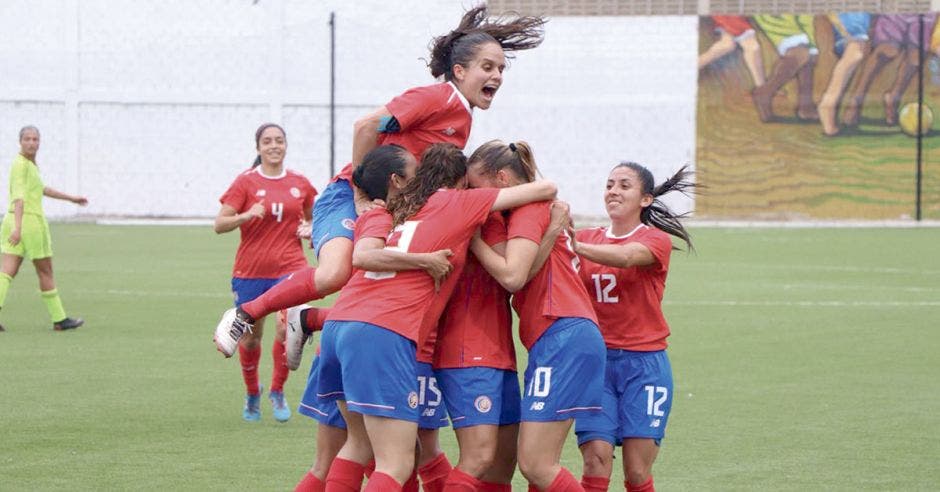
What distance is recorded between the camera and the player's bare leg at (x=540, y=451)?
5.96 meters

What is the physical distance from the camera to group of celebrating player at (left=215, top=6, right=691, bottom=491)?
232 inches

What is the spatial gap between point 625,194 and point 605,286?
1.51 feet

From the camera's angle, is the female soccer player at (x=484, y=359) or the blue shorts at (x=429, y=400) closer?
the female soccer player at (x=484, y=359)

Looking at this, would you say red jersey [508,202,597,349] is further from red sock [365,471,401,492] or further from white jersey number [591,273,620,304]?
red sock [365,471,401,492]

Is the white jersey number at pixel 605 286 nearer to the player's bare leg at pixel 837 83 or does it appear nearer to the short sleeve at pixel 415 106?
the short sleeve at pixel 415 106

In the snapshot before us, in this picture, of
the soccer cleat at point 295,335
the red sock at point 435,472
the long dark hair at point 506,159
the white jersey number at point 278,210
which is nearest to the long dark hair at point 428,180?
the long dark hair at point 506,159

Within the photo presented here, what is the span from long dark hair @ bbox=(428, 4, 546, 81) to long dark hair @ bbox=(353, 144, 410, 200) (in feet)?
2.46

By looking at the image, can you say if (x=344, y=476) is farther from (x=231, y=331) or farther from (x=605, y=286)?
(x=605, y=286)

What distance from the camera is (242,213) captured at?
10.8 m

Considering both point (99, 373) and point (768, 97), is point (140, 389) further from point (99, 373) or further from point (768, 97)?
point (768, 97)

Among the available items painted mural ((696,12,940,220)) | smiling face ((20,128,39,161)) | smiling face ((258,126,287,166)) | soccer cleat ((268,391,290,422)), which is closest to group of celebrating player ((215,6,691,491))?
soccer cleat ((268,391,290,422))

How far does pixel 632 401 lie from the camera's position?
659 centimetres

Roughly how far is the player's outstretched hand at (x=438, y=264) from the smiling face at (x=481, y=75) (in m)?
1.24

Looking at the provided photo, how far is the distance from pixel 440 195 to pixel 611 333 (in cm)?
125
